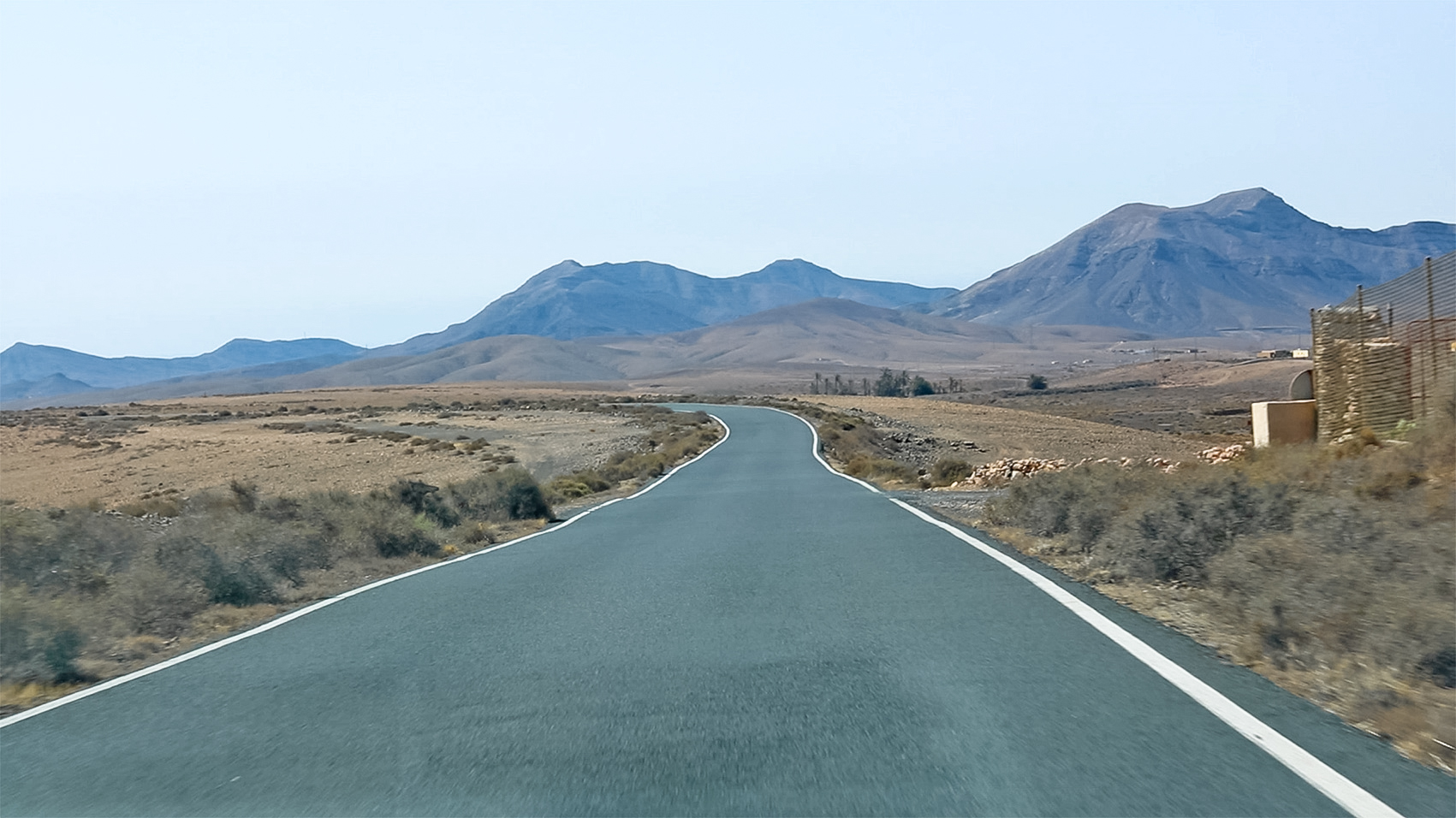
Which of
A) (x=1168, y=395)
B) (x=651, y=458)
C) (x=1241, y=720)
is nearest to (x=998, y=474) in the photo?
(x=651, y=458)

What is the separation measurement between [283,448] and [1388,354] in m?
49.0

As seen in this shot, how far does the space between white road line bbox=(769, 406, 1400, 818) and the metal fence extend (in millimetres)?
11945

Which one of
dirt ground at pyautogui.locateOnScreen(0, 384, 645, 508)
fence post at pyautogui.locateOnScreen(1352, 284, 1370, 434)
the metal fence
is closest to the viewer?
the metal fence

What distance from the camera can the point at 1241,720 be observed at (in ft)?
20.4

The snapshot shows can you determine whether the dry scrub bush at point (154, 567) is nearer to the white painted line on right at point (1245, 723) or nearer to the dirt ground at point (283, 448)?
the white painted line on right at point (1245, 723)

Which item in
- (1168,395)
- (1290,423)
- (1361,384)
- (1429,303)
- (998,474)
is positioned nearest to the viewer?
(1429,303)

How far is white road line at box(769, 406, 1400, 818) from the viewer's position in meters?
5.04

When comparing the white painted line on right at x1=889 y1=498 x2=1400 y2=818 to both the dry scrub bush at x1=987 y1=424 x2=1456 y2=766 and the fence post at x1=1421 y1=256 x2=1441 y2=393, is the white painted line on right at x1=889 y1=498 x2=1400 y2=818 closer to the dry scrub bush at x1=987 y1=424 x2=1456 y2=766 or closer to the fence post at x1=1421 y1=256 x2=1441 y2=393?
the dry scrub bush at x1=987 y1=424 x2=1456 y2=766

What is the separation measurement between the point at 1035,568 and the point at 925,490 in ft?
47.6

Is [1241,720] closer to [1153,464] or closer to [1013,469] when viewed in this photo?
[1153,464]

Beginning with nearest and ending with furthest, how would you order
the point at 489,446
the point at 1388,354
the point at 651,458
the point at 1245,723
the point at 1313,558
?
the point at 1245,723 → the point at 1313,558 → the point at 1388,354 → the point at 651,458 → the point at 489,446

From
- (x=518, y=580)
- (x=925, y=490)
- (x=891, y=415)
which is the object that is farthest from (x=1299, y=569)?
(x=891, y=415)

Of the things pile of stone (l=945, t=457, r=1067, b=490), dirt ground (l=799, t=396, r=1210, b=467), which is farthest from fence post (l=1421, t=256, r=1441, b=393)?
dirt ground (l=799, t=396, r=1210, b=467)

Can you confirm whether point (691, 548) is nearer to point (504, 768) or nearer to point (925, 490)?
point (504, 768)
